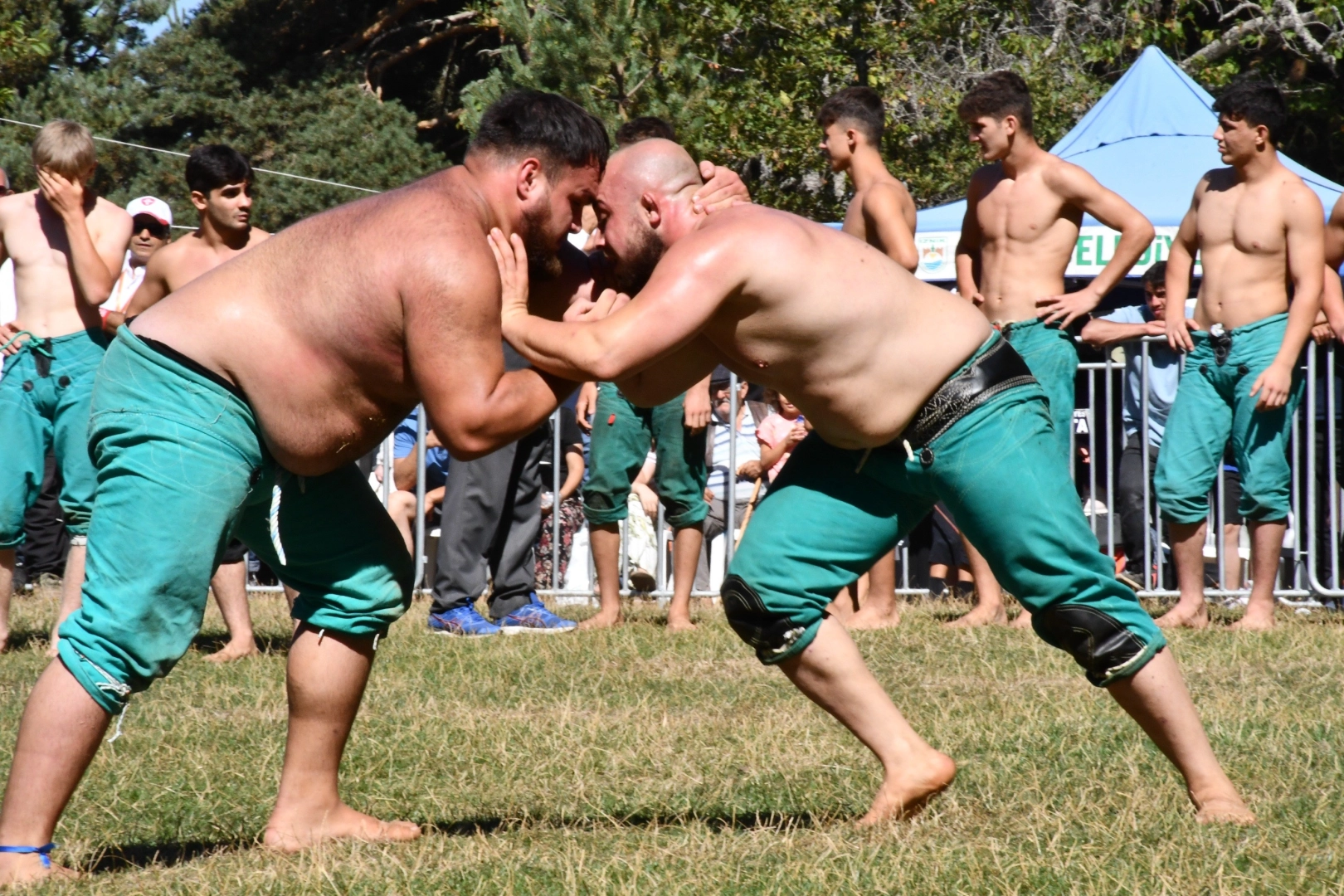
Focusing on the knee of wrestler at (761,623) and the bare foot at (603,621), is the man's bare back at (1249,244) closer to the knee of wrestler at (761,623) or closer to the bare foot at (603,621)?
the bare foot at (603,621)

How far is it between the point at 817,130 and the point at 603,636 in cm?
896

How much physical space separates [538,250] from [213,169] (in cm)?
293

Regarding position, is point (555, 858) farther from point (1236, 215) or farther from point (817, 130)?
point (817, 130)

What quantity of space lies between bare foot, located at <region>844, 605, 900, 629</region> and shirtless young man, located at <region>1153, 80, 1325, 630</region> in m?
1.23

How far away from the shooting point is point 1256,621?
21.9 feet

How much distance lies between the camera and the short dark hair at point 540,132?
3453 mm

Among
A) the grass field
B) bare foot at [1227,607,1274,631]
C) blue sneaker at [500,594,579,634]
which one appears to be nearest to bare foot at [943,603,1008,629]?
the grass field

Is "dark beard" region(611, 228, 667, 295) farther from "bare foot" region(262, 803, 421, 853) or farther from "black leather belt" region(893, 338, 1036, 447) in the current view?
"bare foot" region(262, 803, 421, 853)

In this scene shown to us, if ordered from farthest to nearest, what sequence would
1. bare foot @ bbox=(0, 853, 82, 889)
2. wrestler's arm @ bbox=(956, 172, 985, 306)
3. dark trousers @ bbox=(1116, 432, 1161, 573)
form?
dark trousers @ bbox=(1116, 432, 1161, 573) → wrestler's arm @ bbox=(956, 172, 985, 306) → bare foot @ bbox=(0, 853, 82, 889)

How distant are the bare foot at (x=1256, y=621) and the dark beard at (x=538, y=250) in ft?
13.8

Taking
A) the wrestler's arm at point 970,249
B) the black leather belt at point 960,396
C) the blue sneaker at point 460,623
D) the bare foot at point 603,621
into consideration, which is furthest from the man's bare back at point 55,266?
the black leather belt at point 960,396

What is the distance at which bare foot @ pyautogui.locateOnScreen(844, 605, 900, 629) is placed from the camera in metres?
6.96

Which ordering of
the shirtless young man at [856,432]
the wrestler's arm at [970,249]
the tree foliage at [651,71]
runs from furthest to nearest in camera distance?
the tree foliage at [651,71]
the wrestler's arm at [970,249]
the shirtless young man at [856,432]

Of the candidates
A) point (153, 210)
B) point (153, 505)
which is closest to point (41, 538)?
point (153, 210)
